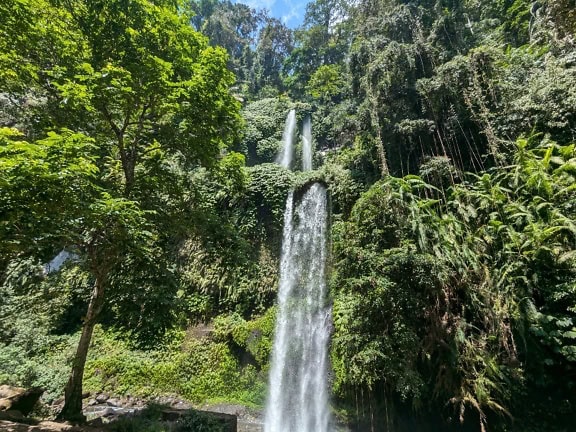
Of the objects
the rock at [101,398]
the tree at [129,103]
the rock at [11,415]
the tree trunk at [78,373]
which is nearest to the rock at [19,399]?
the rock at [11,415]

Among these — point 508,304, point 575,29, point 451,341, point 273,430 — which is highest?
point 575,29

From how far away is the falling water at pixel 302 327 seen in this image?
923 centimetres

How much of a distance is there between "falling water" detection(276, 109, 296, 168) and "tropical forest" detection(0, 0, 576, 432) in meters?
8.09

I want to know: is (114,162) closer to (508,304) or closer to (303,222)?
(303,222)

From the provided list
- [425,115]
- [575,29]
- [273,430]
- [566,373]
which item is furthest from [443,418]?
[575,29]

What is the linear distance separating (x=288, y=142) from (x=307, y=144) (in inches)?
52.7

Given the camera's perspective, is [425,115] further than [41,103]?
Yes

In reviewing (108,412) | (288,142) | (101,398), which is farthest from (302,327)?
(288,142)

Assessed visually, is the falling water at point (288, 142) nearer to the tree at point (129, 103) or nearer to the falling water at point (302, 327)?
the falling water at point (302, 327)

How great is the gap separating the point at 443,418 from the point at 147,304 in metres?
6.92

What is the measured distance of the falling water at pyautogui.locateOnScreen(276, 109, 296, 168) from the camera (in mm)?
20959

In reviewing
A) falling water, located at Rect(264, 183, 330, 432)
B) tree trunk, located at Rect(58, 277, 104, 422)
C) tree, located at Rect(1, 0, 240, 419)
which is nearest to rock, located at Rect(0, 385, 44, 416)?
tree trunk, located at Rect(58, 277, 104, 422)

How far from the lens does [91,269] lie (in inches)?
228

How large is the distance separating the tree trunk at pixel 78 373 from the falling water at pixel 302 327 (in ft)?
17.3
